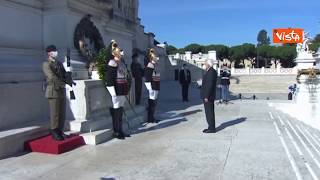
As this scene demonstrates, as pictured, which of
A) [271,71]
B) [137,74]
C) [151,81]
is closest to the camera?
[151,81]

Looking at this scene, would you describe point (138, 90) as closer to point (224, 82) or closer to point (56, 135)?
point (224, 82)

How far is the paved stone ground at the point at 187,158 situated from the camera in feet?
19.9

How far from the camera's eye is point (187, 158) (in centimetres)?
706

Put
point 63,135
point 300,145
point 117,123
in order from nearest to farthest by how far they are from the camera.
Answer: point 63,135
point 300,145
point 117,123

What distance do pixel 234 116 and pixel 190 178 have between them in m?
7.33

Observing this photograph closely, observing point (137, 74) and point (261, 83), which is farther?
point (261, 83)

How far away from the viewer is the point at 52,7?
982cm

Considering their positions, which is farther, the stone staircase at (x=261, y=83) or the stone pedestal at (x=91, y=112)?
the stone staircase at (x=261, y=83)

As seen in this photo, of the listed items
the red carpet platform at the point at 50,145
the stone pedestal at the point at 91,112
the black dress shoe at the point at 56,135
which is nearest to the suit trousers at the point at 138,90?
the stone pedestal at the point at 91,112

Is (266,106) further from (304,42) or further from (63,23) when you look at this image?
(63,23)

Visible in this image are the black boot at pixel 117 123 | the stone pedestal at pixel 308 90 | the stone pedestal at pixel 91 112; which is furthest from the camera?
the stone pedestal at pixel 308 90

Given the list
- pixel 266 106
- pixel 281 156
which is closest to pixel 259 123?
pixel 281 156

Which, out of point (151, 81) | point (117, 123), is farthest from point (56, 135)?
point (151, 81)

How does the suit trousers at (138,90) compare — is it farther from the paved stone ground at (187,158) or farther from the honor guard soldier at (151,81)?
the paved stone ground at (187,158)
